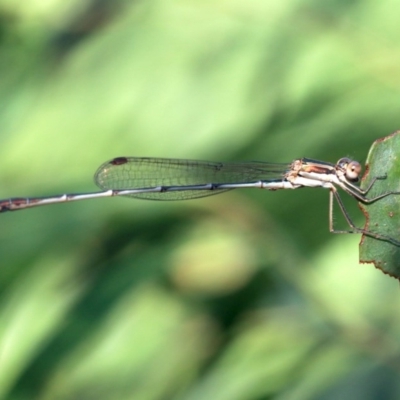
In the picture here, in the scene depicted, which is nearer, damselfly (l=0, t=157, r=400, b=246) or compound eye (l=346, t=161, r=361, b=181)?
compound eye (l=346, t=161, r=361, b=181)

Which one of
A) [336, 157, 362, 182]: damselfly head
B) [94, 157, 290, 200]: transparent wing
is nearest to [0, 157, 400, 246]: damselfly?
[94, 157, 290, 200]: transparent wing

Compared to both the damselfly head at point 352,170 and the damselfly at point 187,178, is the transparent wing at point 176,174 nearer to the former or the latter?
the damselfly at point 187,178

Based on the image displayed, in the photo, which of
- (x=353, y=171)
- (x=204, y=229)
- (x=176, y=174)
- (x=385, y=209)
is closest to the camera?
(x=385, y=209)

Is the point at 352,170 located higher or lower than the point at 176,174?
lower

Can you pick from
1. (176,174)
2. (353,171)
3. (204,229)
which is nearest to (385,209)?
(353,171)

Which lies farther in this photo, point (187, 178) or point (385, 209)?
point (187, 178)

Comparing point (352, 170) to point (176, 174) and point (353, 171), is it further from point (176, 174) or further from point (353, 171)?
point (176, 174)

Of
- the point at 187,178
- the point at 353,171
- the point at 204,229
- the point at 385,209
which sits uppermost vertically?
the point at 187,178

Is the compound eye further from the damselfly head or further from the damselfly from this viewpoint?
the damselfly
